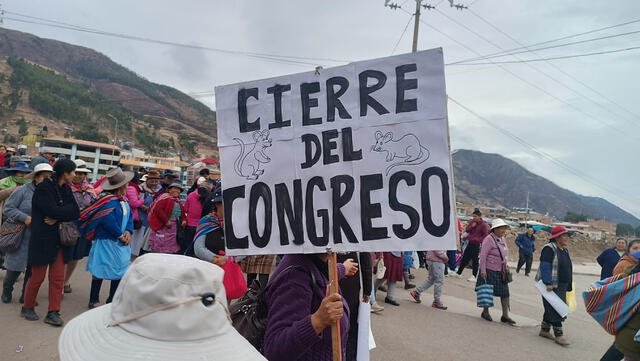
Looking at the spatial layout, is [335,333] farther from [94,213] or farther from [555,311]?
[555,311]

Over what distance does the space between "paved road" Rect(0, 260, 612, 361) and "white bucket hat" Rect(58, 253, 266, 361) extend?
11.1 feet

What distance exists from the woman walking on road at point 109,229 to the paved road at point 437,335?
81 cm

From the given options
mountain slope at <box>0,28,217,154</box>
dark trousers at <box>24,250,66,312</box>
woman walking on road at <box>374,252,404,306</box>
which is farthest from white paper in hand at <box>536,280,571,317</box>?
mountain slope at <box>0,28,217,154</box>

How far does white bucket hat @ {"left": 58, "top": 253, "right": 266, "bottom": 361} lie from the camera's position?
3.86 feet

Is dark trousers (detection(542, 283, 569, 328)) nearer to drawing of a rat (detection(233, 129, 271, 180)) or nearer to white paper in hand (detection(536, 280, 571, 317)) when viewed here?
white paper in hand (detection(536, 280, 571, 317))

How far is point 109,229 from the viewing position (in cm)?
493

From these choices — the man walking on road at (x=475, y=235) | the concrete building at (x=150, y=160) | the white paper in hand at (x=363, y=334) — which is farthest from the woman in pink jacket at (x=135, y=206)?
the concrete building at (x=150, y=160)

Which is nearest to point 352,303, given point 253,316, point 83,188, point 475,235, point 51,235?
point 253,316

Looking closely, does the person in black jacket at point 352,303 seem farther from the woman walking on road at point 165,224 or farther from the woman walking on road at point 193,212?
the woman walking on road at point 165,224

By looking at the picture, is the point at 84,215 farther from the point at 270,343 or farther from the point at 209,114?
the point at 209,114

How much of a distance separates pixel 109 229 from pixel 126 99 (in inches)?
6993

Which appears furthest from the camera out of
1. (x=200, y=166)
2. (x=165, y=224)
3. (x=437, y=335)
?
(x=200, y=166)

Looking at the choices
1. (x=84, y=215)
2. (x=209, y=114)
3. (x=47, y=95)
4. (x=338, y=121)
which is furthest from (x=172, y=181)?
(x=209, y=114)

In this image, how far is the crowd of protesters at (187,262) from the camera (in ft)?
6.32
